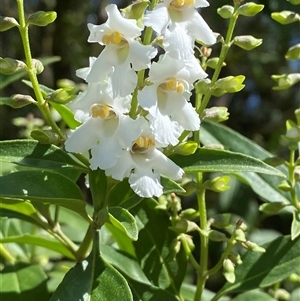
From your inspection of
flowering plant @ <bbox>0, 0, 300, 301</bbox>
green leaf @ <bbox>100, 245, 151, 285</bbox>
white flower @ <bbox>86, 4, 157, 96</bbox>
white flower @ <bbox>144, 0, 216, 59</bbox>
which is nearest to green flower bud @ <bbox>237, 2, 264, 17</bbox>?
flowering plant @ <bbox>0, 0, 300, 301</bbox>

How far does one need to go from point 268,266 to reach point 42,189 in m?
0.59

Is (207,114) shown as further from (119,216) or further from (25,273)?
(25,273)

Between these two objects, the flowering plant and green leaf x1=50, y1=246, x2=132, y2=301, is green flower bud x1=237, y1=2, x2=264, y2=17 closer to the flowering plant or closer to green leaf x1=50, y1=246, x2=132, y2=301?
the flowering plant

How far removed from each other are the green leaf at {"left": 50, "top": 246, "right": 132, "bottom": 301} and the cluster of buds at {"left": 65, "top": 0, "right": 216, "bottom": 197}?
19 centimetres

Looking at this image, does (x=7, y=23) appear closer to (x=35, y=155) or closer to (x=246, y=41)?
(x=35, y=155)

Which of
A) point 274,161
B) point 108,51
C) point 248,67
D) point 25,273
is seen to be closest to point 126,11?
point 108,51

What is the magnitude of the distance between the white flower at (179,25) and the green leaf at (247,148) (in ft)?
1.91

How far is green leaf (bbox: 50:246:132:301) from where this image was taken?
105 cm

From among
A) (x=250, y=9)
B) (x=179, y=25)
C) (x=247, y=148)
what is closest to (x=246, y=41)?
(x=250, y=9)

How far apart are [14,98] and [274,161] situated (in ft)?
1.98

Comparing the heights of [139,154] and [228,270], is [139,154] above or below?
above

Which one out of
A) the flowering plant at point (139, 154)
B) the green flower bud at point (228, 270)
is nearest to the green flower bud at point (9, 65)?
the flowering plant at point (139, 154)

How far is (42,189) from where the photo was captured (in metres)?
1.09

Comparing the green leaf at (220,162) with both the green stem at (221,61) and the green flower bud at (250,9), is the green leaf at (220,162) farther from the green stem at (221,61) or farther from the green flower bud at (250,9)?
the green flower bud at (250,9)
